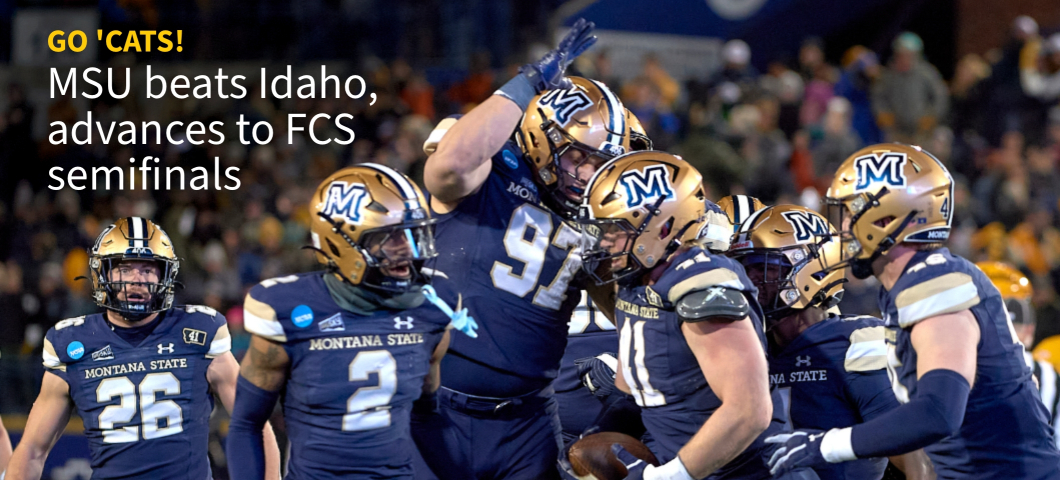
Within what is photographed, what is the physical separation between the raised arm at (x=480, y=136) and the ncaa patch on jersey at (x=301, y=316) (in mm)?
818

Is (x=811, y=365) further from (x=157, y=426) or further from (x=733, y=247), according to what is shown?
(x=157, y=426)

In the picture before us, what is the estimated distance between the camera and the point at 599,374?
16.4ft

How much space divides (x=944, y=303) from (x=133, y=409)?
355 cm

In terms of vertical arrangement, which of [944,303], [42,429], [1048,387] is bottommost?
[1048,387]

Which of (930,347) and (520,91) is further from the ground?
(520,91)

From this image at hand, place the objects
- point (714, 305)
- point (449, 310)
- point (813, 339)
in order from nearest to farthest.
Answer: point (714, 305) < point (449, 310) < point (813, 339)

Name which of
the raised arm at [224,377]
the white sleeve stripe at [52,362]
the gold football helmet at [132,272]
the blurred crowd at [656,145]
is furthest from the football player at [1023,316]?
the white sleeve stripe at [52,362]

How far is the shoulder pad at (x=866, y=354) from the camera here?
465cm

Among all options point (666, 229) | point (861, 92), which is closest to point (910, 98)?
point (861, 92)

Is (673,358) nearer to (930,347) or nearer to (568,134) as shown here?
(930,347)

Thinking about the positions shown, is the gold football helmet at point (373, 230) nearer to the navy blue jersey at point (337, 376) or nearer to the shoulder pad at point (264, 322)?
the navy blue jersey at point (337, 376)

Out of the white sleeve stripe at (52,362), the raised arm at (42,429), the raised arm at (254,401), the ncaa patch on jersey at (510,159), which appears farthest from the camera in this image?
the white sleeve stripe at (52,362)

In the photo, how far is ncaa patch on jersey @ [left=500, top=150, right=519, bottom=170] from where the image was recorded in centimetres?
482

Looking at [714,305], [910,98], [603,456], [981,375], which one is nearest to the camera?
[714,305]
